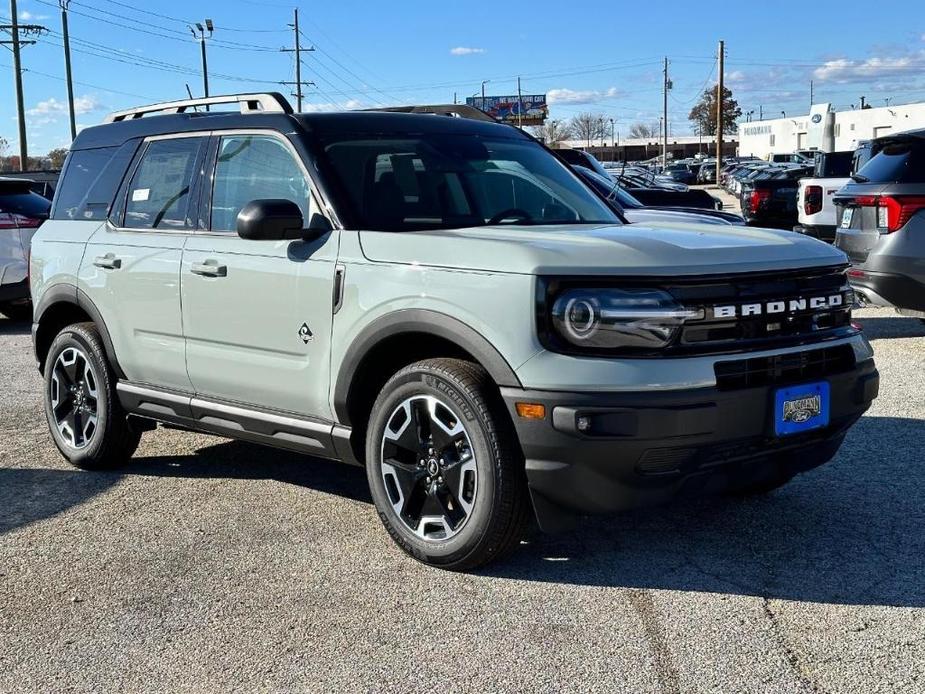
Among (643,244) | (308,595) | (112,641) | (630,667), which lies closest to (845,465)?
(643,244)

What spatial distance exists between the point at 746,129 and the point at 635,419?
115 meters

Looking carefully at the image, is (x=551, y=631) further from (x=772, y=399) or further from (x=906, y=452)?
(x=906, y=452)

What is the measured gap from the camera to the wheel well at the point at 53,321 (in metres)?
6.01

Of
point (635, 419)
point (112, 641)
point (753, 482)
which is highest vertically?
point (635, 419)

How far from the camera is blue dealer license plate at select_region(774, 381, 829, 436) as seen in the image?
3793 mm

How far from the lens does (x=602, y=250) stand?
381 cm

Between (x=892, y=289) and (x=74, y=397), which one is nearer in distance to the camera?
(x=74, y=397)

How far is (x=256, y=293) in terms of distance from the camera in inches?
182

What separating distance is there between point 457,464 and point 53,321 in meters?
3.31

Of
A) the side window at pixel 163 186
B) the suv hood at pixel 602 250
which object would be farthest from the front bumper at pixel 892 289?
the side window at pixel 163 186

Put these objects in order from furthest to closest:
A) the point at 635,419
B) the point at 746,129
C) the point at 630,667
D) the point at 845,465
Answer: the point at 746,129 → the point at 845,465 → the point at 635,419 → the point at 630,667

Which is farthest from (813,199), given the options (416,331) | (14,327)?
(416,331)

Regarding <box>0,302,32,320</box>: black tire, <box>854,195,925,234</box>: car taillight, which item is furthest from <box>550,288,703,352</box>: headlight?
<box>0,302,32,320</box>: black tire

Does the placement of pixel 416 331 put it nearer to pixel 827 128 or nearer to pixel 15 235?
pixel 15 235
